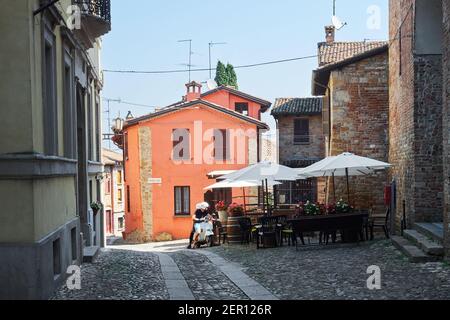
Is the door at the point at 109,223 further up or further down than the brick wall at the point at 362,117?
further down

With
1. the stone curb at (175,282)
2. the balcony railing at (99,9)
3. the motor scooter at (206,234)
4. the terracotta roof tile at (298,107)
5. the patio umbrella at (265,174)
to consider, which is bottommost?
the motor scooter at (206,234)

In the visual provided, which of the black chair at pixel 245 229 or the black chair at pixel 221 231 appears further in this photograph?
the black chair at pixel 221 231

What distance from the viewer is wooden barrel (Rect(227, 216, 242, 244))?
16.0 m

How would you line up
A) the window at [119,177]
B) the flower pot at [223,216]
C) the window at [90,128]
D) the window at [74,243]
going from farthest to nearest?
the window at [119,177]
the flower pot at [223,216]
the window at [90,128]
the window at [74,243]

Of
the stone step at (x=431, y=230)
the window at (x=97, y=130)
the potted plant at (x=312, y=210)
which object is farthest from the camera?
the window at (x=97, y=130)

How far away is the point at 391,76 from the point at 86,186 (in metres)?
8.42

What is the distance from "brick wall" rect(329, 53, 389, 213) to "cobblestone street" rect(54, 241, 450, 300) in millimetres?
5102

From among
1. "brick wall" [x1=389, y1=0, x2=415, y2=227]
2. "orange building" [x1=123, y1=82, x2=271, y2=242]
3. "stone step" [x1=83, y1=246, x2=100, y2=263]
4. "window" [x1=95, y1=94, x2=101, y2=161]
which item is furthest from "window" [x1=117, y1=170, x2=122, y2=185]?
"stone step" [x1=83, y1=246, x2=100, y2=263]

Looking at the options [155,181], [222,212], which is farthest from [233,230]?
[155,181]

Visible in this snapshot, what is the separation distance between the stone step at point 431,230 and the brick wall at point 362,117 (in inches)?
228

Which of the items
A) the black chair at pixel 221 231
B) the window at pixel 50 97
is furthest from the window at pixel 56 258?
the black chair at pixel 221 231

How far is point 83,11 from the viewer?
12586 millimetres

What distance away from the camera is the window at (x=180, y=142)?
1136 inches

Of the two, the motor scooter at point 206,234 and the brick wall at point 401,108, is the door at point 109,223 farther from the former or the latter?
the brick wall at point 401,108
